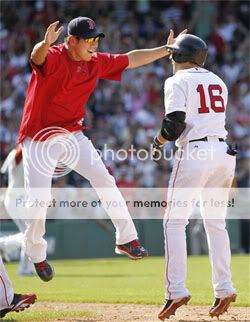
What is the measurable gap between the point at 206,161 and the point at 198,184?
9.1 inches

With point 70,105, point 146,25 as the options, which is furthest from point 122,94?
point 70,105

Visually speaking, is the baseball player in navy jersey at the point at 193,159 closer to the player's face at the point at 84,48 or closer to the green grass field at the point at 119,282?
the player's face at the point at 84,48

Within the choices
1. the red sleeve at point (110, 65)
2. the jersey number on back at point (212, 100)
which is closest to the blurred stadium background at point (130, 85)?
the red sleeve at point (110, 65)

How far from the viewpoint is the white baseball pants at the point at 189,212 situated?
8000 millimetres

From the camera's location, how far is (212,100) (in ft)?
26.4

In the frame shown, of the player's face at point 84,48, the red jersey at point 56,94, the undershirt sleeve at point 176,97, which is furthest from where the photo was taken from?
the player's face at point 84,48

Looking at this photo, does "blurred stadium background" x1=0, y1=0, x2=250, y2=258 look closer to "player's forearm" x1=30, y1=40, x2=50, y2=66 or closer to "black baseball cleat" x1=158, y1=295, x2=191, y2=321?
"player's forearm" x1=30, y1=40, x2=50, y2=66

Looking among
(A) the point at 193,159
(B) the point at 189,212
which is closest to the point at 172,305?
(B) the point at 189,212

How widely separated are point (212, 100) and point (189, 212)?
1079mm

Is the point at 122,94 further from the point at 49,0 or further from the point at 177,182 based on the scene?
the point at 177,182

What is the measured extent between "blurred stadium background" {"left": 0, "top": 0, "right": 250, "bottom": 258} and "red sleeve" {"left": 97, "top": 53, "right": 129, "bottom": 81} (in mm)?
6795

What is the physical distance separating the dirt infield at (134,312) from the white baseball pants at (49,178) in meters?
0.77

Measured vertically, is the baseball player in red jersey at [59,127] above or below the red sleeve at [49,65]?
below

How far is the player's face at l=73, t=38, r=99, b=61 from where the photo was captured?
29.4 feet
